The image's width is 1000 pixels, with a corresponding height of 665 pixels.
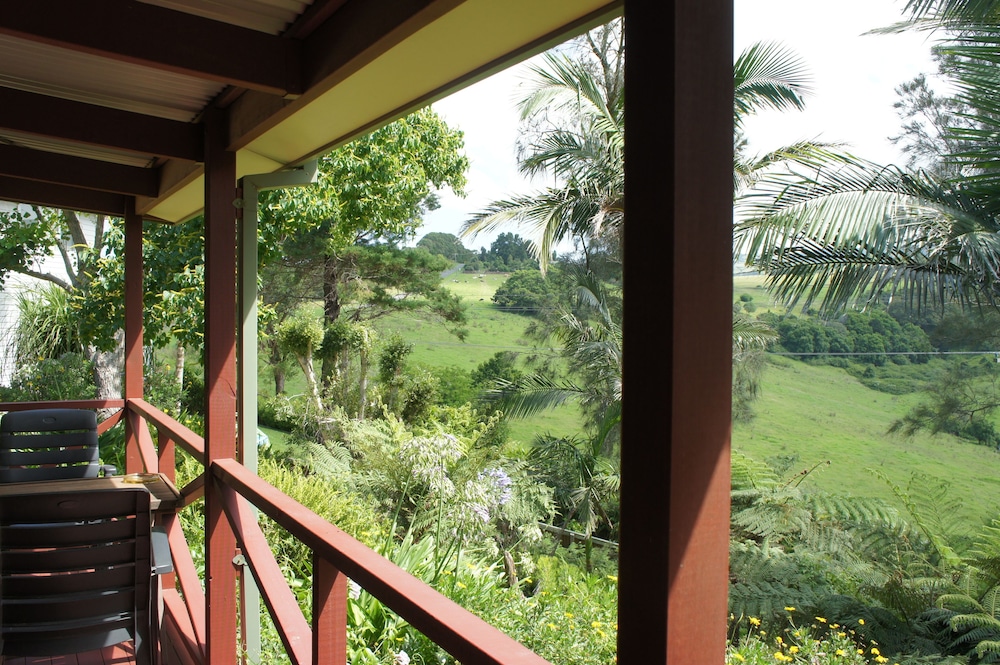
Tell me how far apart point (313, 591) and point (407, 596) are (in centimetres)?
57

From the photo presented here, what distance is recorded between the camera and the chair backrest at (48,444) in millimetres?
4031

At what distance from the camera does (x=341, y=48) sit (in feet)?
6.56

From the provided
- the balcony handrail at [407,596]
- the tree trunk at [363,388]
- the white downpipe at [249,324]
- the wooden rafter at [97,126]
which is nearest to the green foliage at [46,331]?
the tree trunk at [363,388]

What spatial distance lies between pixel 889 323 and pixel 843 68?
4.91 meters

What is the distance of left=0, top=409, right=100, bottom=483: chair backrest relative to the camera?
4.03 metres

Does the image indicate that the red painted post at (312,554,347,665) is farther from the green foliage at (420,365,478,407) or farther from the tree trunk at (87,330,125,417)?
A: the green foliage at (420,365,478,407)

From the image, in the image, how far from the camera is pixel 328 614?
1.80 m

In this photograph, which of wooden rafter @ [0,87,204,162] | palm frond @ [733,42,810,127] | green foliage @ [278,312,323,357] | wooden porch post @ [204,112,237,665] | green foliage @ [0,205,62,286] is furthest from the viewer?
green foliage @ [278,312,323,357]

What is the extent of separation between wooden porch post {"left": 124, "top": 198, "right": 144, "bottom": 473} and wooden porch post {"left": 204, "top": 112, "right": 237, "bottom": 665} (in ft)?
7.92

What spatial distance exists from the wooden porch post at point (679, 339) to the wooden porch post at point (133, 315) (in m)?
4.91

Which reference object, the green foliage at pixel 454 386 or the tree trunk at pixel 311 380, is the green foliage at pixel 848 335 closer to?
the green foliage at pixel 454 386

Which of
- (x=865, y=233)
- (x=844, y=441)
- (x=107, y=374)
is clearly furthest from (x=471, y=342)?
(x=865, y=233)

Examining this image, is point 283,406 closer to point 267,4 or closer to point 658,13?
point 267,4

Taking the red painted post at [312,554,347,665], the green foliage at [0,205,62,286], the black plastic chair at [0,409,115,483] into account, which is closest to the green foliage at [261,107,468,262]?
the green foliage at [0,205,62,286]
